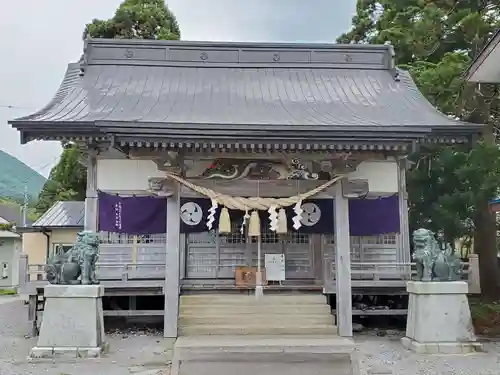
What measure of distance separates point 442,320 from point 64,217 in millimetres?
15773

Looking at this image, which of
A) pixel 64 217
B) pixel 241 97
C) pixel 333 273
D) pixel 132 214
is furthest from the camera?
pixel 64 217

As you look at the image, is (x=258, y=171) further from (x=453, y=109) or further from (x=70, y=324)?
(x=453, y=109)

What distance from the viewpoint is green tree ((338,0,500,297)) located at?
500 inches

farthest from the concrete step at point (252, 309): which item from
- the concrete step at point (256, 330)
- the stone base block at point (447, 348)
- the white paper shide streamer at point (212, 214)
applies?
the stone base block at point (447, 348)

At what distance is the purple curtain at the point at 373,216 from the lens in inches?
456

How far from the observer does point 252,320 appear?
10.1 meters

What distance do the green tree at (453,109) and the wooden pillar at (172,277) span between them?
7453mm

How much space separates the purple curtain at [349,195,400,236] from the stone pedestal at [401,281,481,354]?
2.93 m

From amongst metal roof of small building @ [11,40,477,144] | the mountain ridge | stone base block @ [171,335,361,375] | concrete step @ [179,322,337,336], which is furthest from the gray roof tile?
the mountain ridge

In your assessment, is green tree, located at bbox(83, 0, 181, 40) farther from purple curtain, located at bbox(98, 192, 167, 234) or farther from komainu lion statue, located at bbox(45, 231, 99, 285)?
komainu lion statue, located at bbox(45, 231, 99, 285)

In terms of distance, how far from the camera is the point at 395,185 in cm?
1200

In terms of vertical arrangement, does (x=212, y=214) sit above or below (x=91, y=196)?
below

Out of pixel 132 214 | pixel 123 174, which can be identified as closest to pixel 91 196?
pixel 123 174

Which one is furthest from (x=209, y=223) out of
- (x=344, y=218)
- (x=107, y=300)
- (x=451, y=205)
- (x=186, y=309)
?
(x=451, y=205)
